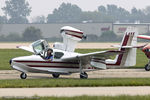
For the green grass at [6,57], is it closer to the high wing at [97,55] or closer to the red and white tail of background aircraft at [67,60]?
the red and white tail of background aircraft at [67,60]

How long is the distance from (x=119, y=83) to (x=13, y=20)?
148579 mm

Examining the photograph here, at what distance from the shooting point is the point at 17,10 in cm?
18688

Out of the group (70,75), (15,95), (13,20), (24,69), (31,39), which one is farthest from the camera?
(13,20)

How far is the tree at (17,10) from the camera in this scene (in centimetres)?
17812

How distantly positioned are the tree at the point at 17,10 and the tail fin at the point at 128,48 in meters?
146

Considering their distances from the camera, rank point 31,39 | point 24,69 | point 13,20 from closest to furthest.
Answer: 1. point 24,69
2. point 31,39
3. point 13,20

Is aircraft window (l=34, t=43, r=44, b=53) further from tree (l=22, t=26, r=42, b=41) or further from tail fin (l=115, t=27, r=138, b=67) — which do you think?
tree (l=22, t=26, r=42, b=41)

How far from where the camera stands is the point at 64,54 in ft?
90.5

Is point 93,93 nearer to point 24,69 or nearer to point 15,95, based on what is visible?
point 15,95

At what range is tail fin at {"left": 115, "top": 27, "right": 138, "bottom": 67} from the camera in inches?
1082

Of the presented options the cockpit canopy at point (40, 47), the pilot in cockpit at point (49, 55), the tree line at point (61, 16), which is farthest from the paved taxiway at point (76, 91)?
the tree line at point (61, 16)

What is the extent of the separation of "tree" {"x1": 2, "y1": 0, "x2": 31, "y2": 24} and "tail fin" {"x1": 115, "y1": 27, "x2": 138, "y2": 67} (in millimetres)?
145620

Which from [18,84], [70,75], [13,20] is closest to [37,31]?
[13,20]

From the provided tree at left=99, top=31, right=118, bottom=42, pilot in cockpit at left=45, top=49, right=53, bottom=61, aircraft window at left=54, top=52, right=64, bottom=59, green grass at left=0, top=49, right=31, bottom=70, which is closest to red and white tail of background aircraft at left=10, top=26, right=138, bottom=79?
aircraft window at left=54, top=52, right=64, bottom=59
